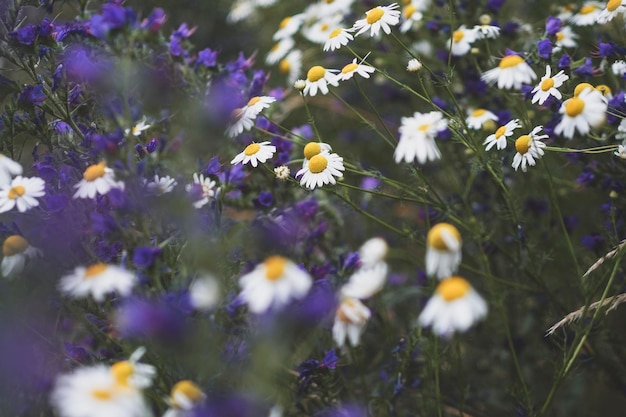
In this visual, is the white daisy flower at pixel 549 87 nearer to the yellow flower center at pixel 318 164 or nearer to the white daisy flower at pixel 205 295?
the yellow flower center at pixel 318 164

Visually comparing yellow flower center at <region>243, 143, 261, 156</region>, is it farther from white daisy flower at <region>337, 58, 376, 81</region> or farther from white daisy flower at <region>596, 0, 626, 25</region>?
white daisy flower at <region>596, 0, 626, 25</region>

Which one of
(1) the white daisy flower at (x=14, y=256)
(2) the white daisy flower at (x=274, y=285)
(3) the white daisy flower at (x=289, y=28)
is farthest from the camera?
(3) the white daisy flower at (x=289, y=28)

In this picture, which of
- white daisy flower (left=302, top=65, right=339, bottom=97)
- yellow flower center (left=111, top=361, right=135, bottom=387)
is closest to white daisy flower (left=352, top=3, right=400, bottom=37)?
white daisy flower (left=302, top=65, right=339, bottom=97)

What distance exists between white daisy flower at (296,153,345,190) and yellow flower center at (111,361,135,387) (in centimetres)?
49

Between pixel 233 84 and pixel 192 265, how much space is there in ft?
2.20

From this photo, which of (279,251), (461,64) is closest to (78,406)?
(279,251)

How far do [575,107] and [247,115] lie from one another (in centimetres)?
61

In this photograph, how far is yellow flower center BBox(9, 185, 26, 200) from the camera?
3.17ft

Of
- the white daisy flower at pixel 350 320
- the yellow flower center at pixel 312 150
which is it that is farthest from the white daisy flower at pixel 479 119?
the white daisy flower at pixel 350 320

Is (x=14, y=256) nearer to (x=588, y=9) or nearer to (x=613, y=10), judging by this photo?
(x=613, y=10)

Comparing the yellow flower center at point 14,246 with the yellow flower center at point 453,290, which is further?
the yellow flower center at point 14,246

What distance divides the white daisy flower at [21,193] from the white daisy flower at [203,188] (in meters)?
0.24

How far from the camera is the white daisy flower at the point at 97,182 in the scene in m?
0.92

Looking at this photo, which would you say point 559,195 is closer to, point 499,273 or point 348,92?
point 499,273
